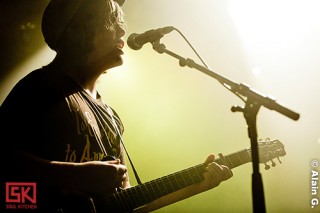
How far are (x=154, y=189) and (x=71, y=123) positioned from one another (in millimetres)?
615

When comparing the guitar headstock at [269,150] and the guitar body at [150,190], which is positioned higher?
the guitar headstock at [269,150]

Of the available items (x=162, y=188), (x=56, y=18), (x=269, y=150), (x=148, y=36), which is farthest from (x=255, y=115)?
(x=56, y=18)

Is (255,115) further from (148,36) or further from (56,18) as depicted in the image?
(56,18)

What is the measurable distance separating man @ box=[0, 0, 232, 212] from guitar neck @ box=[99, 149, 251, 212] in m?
0.05

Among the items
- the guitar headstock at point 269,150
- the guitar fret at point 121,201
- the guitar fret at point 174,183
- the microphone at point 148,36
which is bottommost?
the guitar fret at point 121,201

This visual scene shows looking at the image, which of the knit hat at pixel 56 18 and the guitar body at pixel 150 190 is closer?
the guitar body at pixel 150 190

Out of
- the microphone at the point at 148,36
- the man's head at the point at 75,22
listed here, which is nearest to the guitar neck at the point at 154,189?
the microphone at the point at 148,36

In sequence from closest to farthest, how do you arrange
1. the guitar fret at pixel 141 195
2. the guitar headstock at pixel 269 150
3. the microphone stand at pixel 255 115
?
the microphone stand at pixel 255 115 → the guitar fret at pixel 141 195 → the guitar headstock at pixel 269 150

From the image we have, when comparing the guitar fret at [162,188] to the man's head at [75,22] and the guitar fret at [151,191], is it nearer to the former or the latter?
the guitar fret at [151,191]

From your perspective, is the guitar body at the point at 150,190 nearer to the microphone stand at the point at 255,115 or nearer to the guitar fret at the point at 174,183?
the guitar fret at the point at 174,183

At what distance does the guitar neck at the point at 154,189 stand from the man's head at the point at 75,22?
913 millimetres

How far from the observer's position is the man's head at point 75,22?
208 centimetres

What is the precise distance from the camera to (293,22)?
13.1 feet

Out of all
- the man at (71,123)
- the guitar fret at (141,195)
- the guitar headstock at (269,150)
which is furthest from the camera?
the guitar headstock at (269,150)
